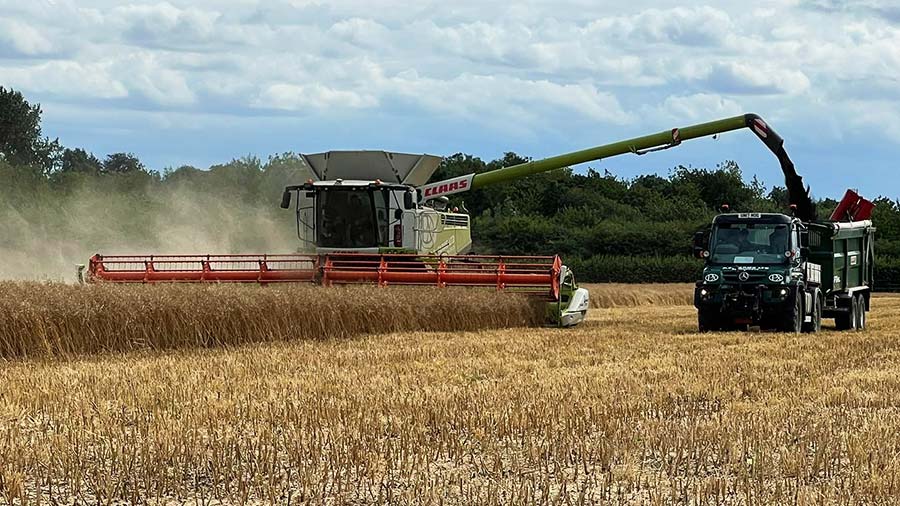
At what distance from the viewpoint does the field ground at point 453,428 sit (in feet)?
17.9

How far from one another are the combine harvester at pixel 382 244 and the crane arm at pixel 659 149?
0.02 m

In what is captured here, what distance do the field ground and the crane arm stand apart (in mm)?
8152

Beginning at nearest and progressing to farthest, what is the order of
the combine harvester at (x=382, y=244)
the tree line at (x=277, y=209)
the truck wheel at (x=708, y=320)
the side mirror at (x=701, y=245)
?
1. the truck wheel at (x=708, y=320)
2. the side mirror at (x=701, y=245)
3. the combine harvester at (x=382, y=244)
4. the tree line at (x=277, y=209)

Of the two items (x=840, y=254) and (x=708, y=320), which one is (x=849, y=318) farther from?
(x=708, y=320)

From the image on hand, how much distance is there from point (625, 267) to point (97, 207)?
65.8ft

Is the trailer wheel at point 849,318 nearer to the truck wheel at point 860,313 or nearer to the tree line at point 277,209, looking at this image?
the truck wheel at point 860,313

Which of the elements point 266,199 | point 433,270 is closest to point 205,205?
point 266,199

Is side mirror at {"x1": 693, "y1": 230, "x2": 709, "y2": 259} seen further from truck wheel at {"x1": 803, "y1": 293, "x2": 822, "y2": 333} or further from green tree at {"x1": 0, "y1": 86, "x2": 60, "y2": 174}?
green tree at {"x1": 0, "y1": 86, "x2": 60, "y2": 174}

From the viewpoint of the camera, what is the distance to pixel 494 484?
5570 millimetres

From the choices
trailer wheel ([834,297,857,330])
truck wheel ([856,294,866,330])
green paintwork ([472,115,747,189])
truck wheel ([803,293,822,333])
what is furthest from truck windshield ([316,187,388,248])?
truck wheel ([856,294,866,330])

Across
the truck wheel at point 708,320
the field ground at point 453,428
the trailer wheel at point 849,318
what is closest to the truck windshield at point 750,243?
the truck wheel at point 708,320

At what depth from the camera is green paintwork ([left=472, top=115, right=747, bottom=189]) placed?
2148 cm

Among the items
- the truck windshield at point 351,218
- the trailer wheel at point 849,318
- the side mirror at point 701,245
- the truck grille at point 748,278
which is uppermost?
the truck windshield at point 351,218

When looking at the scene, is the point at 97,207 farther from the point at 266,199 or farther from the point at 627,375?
the point at 627,375
